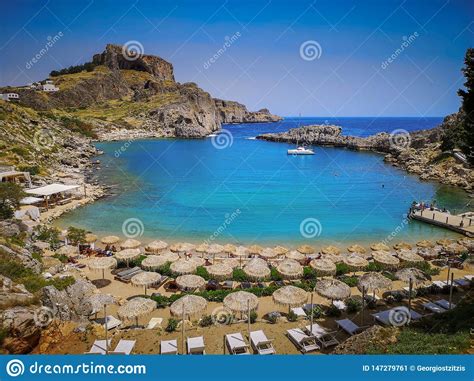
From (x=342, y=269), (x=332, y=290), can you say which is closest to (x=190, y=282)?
(x=332, y=290)

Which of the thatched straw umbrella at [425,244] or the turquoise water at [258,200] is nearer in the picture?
the thatched straw umbrella at [425,244]

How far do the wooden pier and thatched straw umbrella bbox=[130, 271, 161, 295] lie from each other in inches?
780

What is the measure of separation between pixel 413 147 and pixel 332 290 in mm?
57188

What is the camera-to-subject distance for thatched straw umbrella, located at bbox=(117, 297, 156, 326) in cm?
1134

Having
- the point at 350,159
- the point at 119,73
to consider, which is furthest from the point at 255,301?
the point at 119,73

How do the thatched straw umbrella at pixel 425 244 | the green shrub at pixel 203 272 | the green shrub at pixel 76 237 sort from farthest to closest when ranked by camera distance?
1. the thatched straw umbrella at pixel 425 244
2. the green shrub at pixel 76 237
3. the green shrub at pixel 203 272

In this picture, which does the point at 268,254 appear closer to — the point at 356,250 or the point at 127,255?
the point at 356,250

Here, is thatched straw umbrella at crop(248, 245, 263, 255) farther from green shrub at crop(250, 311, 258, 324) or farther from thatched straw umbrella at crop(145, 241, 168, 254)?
green shrub at crop(250, 311, 258, 324)

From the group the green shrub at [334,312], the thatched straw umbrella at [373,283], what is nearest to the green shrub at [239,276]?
the green shrub at [334,312]

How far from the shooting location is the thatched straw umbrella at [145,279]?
13844 mm

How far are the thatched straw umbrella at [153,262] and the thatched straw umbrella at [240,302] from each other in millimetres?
4725

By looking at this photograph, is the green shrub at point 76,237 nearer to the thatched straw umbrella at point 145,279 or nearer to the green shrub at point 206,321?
the thatched straw umbrella at point 145,279

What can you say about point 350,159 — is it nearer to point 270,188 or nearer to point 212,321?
point 270,188

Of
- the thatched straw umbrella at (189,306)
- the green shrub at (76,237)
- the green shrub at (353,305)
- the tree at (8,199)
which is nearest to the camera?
the thatched straw umbrella at (189,306)
